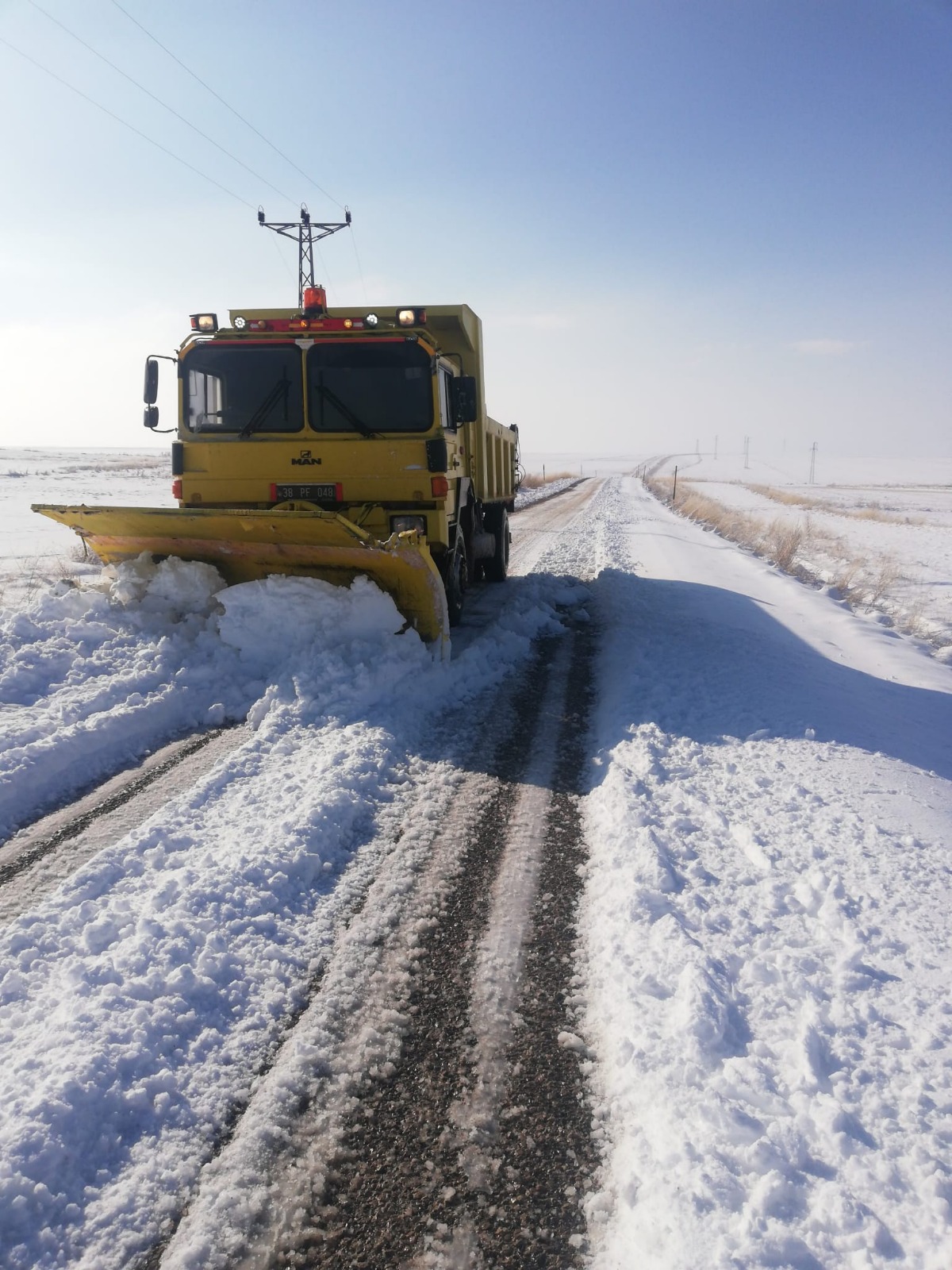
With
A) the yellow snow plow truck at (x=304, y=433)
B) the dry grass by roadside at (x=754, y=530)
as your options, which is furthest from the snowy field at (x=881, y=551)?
the yellow snow plow truck at (x=304, y=433)

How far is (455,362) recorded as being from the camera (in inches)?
362

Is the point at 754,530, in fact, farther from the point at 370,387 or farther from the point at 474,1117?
the point at 474,1117

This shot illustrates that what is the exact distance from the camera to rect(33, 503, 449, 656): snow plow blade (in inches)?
237

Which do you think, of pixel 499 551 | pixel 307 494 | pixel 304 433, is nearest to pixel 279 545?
pixel 307 494

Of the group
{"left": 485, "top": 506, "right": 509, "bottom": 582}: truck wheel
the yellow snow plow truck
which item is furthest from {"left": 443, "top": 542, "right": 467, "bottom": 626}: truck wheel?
{"left": 485, "top": 506, "right": 509, "bottom": 582}: truck wheel

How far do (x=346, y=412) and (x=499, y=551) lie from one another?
191 inches

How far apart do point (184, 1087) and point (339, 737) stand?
2.73 metres

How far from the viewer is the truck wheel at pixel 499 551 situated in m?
11.3

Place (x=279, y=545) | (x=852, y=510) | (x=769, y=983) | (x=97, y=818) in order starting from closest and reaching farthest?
(x=769, y=983), (x=97, y=818), (x=279, y=545), (x=852, y=510)

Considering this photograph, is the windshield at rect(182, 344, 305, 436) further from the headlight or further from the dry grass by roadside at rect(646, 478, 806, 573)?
the dry grass by roadside at rect(646, 478, 806, 573)

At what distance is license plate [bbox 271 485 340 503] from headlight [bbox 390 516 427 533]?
0.53 m

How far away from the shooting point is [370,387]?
6.99m

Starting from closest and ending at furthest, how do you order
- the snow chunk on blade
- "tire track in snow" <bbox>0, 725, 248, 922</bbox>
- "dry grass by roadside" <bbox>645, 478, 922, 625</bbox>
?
"tire track in snow" <bbox>0, 725, 248, 922</bbox> → the snow chunk on blade → "dry grass by roadside" <bbox>645, 478, 922, 625</bbox>

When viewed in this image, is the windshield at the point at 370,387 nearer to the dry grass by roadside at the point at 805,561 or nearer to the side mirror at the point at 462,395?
the side mirror at the point at 462,395
